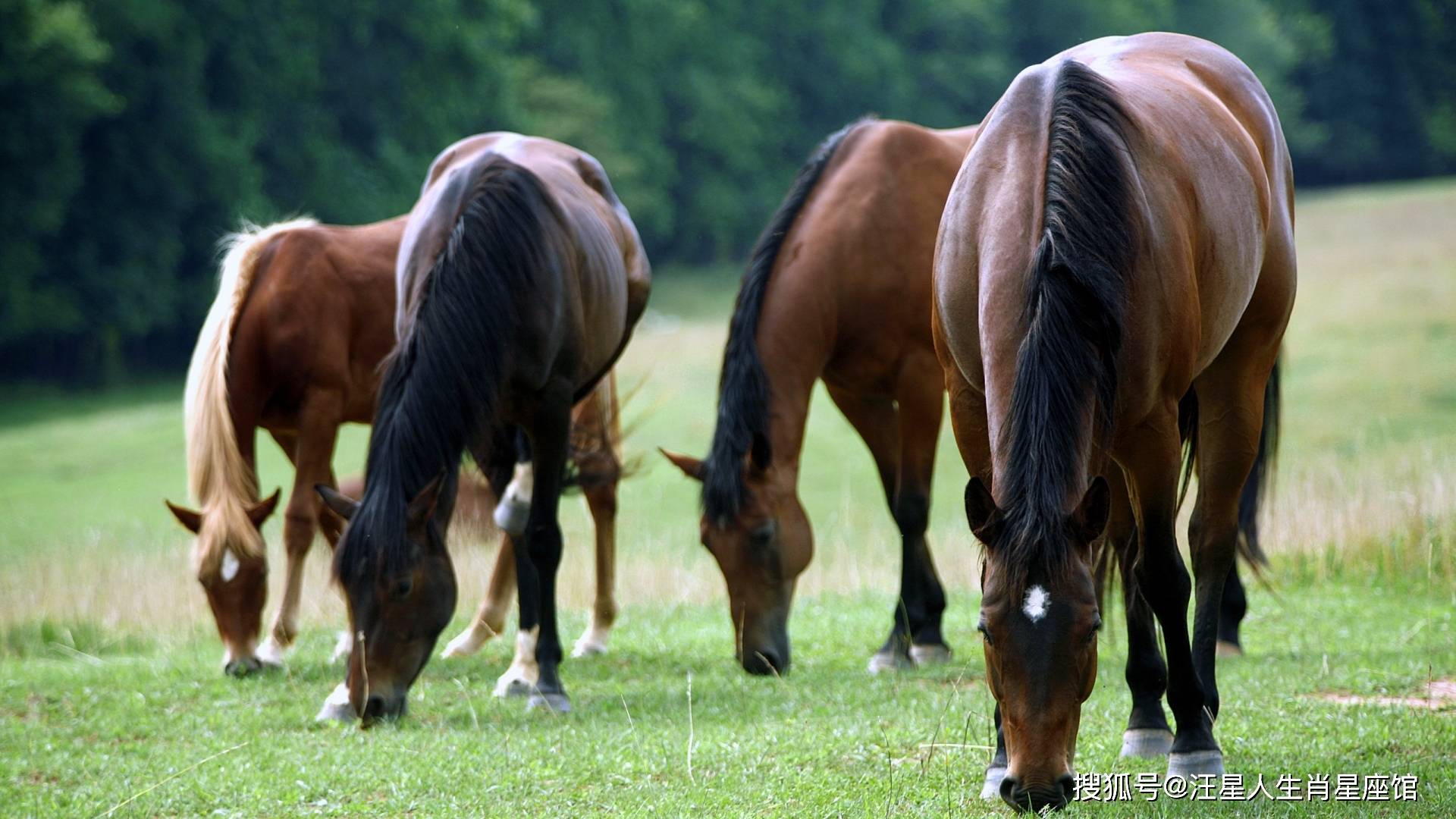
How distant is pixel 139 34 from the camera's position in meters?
31.6

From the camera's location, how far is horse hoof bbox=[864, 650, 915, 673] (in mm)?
6676

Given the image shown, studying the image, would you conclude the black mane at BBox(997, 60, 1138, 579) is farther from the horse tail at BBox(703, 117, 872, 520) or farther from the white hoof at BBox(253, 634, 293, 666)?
the white hoof at BBox(253, 634, 293, 666)

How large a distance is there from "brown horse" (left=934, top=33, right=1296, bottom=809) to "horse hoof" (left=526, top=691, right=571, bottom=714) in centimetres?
228

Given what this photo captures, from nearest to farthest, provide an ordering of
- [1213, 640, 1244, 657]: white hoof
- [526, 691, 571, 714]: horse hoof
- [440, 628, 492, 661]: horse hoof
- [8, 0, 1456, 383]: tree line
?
[526, 691, 571, 714]: horse hoof < [1213, 640, 1244, 657]: white hoof < [440, 628, 492, 661]: horse hoof < [8, 0, 1456, 383]: tree line

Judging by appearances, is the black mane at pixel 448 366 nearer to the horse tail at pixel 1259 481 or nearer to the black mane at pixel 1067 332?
the black mane at pixel 1067 332

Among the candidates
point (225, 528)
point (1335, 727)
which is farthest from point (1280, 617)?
point (225, 528)

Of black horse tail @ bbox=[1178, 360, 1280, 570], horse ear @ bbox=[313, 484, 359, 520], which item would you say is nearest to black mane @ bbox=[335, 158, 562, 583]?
horse ear @ bbox=[313, 484, 359, 520]

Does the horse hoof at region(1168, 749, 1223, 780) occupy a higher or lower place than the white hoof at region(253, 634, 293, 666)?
higher

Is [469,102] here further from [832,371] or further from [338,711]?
[338,711]

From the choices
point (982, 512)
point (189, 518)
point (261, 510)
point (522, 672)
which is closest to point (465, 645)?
point (261, 510)

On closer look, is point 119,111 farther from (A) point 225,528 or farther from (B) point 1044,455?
(B) point 1044,455

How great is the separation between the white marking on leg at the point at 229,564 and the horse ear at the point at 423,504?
1.97 m

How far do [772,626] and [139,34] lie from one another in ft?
98.4

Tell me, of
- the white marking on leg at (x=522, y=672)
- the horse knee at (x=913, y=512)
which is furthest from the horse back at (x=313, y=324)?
the horse knee at (x=913, y=512)
